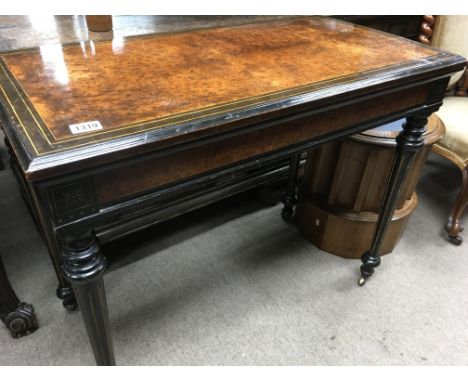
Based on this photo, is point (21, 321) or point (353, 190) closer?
point (21, 321)

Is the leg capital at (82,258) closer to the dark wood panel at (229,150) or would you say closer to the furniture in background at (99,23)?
the dark wood panel at (229,150)

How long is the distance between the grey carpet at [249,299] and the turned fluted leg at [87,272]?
1.66 ft

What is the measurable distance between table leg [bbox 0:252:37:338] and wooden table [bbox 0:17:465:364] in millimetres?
165

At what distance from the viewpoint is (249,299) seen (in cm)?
146

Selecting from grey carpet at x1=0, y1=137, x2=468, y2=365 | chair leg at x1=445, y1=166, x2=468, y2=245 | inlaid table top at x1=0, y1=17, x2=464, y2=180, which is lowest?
grey carpet at x1=0, y1=137, x2=468, y2=365

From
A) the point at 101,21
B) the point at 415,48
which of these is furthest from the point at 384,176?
the point at 101,21

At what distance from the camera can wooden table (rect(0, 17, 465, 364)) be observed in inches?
26.0

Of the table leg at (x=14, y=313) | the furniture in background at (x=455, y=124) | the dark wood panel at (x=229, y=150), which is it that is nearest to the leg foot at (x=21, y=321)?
the table leg at (x=14, y=313)

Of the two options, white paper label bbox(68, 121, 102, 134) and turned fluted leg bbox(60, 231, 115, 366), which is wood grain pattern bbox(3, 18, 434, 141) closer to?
white paper label bbox(68, 121, 102, 134)

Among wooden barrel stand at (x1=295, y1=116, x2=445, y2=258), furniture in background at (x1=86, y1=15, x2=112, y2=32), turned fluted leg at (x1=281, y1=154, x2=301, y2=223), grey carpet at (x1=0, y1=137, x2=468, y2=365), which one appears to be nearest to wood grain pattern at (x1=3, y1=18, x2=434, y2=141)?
furniture in background at (x1=86, y1=15, x2=112, y2=32)

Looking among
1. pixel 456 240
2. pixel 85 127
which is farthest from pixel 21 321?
pixel 456 240

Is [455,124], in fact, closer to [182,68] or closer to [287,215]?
[287,215]

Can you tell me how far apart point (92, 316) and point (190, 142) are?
0.42m

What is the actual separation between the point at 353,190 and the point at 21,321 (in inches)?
48.3
